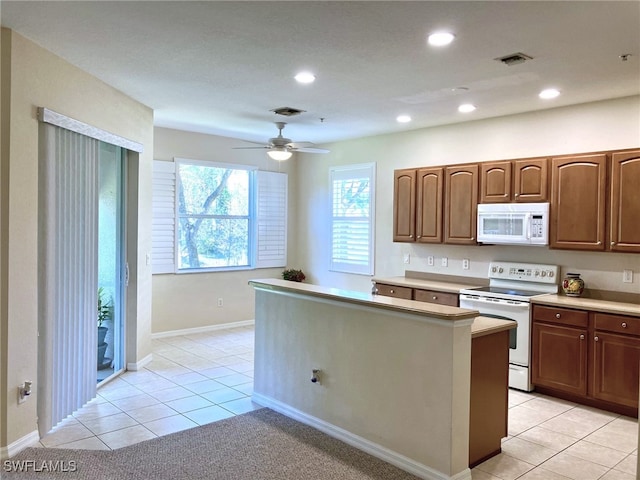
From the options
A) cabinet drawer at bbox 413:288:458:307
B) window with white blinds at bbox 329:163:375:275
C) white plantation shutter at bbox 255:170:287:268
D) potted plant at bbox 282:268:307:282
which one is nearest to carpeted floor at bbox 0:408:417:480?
cabinet drawer at bbox 413:288:458:307

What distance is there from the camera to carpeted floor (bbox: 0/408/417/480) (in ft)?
9.73

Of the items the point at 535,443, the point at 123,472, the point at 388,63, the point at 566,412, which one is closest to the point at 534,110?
the point at 388,63

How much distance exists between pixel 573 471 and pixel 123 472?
2806 millimetres

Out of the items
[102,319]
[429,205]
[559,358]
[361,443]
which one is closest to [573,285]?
[559,358]

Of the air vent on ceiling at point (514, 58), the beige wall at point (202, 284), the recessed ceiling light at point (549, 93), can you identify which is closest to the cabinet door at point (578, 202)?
the recessed ceiling light at point (549, 93)

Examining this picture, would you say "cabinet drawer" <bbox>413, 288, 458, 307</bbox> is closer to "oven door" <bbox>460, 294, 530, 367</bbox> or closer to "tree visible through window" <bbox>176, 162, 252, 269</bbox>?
"oven door" <bbox>460, 294, 530, 367</bbox>

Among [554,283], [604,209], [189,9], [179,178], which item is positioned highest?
[189,9]

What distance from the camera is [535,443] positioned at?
138 inches

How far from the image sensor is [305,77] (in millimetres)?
3947

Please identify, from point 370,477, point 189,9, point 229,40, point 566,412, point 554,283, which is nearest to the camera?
point 189,9

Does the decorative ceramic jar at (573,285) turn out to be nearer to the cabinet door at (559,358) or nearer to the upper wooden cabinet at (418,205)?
the cabinet door at (559,358)

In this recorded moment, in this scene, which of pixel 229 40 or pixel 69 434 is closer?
pixel 229 40

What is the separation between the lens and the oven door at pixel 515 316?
4512 millimetres

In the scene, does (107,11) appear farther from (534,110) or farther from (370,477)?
(534,110)
